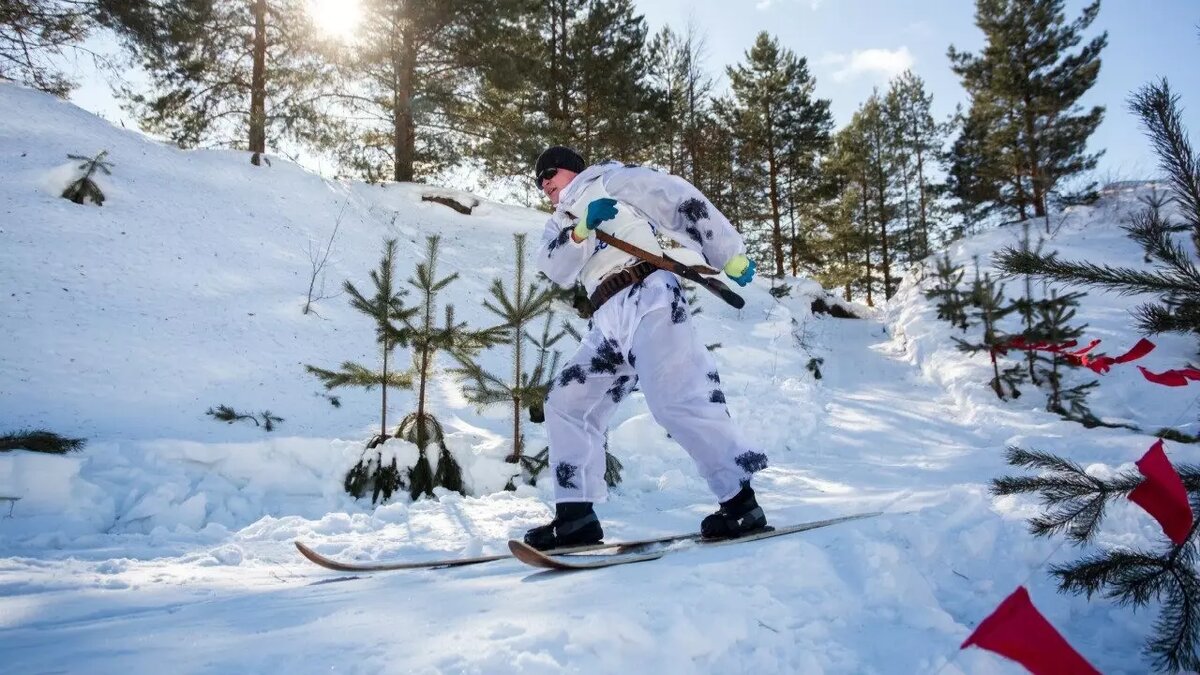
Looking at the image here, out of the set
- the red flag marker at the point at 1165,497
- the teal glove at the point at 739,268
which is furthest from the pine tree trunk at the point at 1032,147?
the red flag marker at the point at 1165,497

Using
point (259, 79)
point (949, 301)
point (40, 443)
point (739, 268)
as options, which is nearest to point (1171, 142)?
point (739, 268)

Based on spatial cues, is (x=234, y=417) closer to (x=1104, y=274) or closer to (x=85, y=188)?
(x=1104, y=274)

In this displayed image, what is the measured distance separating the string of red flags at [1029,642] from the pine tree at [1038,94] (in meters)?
25.0

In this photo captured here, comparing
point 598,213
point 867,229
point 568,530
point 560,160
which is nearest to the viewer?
point 598,213

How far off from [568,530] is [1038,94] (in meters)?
26.2

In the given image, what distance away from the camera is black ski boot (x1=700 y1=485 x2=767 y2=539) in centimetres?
258

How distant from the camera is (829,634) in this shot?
1.61 m

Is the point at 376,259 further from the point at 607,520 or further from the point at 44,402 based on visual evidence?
the point at 607,520

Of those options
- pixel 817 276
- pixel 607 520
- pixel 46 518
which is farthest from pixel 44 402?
pixel 817 276

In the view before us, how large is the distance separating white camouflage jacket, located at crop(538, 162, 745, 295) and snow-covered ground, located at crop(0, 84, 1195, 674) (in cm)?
139

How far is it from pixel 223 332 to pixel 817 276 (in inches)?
1054

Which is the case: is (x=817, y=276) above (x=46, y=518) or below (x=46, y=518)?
above

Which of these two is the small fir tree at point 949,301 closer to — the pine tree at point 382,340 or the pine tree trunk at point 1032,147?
the pine tree trunk at point 1032,147

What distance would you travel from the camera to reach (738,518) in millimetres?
2590
